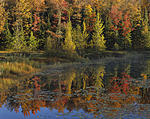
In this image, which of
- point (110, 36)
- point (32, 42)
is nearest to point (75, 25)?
point (110, 36)

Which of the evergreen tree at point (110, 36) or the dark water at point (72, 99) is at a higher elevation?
the evergreen tree at point (110, 36)

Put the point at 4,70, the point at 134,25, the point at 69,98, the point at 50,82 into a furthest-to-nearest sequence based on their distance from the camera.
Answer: the point at 134,25 → the point at 4,70 → the point at 50,82 → the point at 69,98

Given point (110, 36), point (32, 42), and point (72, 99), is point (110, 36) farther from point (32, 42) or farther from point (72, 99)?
point (72, 99)

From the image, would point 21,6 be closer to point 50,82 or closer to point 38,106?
point 50,82

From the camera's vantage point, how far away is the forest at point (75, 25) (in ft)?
174

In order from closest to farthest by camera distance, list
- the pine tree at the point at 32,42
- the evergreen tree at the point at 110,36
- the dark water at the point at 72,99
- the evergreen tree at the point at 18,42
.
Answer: the dark water at the point at 72,99
the evergreen tree at the point at 18,42
the pine tree at the point at 32,42
the evergreen tree at the point at 110,36

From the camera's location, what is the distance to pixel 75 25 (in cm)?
6456

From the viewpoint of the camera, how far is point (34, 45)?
180 ft

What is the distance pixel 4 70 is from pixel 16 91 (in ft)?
25.1

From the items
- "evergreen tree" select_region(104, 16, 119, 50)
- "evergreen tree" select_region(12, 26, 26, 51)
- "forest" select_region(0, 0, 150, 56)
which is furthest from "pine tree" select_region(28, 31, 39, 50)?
"evergreen tree" select_region(104, 16, 119, 50)

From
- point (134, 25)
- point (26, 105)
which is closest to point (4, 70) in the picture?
point (26, 105)

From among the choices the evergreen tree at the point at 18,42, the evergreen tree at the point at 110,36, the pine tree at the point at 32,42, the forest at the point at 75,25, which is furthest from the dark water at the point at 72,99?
the evergreen tree at the point at 110,36

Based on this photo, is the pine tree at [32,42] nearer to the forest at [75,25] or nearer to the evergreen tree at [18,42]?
the forest at [75,25]

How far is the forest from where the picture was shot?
52.9 meters
